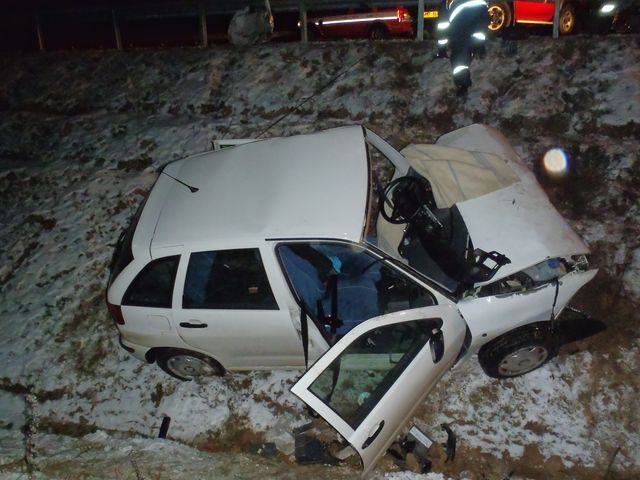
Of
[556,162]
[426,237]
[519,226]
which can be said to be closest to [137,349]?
[426,237]

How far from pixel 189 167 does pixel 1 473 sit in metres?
3.19

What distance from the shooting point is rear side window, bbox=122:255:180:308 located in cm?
415

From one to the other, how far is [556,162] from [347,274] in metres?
3.77

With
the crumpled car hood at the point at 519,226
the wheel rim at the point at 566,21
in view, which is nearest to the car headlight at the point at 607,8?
the wheel rim at the point at 566,21

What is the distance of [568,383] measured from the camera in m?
4.59

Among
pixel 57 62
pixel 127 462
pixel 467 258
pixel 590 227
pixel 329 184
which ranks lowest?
pixel 127 462

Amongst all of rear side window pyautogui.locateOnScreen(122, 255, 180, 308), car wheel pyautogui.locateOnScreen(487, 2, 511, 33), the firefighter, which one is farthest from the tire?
car wheel pyautogui.locateOnScreen(487, 2, 511, 33)

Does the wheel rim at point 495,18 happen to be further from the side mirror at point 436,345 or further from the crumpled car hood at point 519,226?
the side mirror at point 436,345

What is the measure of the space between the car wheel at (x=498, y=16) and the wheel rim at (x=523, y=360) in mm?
5667

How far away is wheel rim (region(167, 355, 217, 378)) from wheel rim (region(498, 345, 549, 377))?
109 inches

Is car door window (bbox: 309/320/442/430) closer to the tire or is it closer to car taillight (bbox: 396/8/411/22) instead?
the tire

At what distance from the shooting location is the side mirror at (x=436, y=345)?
12.1ft

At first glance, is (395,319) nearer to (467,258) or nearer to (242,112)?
(467,258)

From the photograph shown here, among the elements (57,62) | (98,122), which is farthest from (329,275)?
(57,62)
